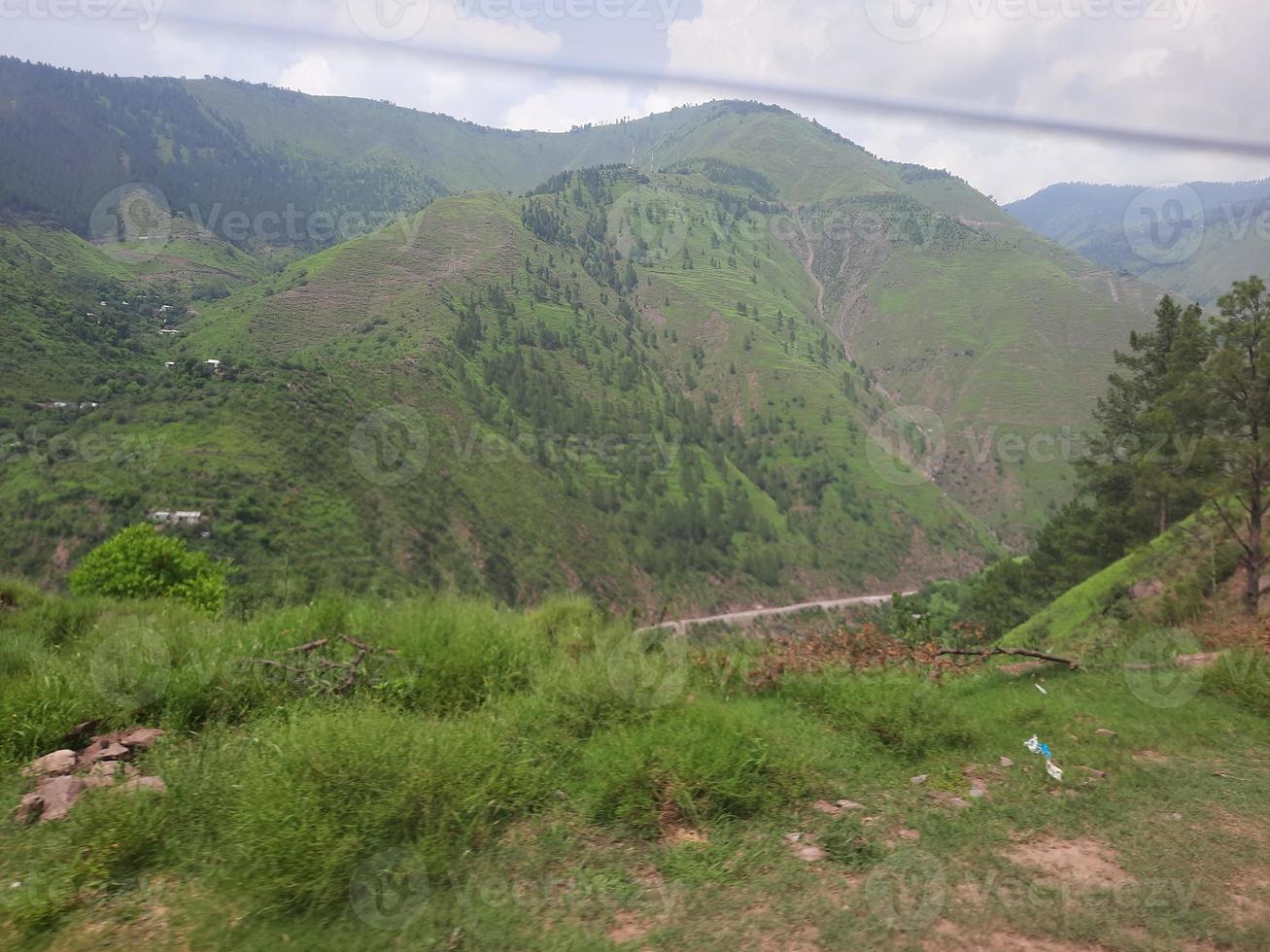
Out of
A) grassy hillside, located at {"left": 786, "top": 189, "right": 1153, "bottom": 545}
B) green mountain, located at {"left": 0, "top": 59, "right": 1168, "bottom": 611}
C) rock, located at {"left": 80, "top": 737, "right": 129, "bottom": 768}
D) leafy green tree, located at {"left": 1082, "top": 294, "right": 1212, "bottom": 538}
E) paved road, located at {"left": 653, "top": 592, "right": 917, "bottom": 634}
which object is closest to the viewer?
rock, located at {"left": 80, "top": 737, "right": 129, "bottom": 768}

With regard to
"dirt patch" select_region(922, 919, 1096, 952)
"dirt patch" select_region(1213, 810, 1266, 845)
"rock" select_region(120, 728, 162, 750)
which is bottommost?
"rock" select_region(120, 728, 162, 750)

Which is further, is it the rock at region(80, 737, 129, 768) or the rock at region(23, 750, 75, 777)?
the rock at region(80, 737, 129, 768)

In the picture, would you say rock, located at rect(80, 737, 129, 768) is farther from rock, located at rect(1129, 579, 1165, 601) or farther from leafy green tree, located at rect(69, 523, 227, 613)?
rock, located at rect(1129, 579, 1165, 601)

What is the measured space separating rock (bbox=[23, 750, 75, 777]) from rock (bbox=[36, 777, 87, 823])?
0.99 feet

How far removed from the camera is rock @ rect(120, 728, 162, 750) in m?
4.91

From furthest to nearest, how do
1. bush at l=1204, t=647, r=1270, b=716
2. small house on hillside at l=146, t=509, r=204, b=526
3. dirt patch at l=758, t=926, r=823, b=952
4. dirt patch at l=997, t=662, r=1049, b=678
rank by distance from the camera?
small house on hillside at l=146, t=509, r=204, b=526 → dirt patch at l=997, t=662, r=1049, b=678 → bush at l=1204, t=647, r=1270, b=716 → dirt patch at l=758, t=926, r=823, b=952

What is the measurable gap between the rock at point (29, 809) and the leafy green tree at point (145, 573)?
45.2 feet

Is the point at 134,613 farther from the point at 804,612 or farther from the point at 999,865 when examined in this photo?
the point at 804,612

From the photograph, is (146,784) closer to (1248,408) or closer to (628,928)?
(628,928)

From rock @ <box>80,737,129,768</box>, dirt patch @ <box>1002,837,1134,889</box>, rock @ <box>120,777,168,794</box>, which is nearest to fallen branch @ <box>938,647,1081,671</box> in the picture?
dirt patch @ <box>1002,837,1134,889</box>

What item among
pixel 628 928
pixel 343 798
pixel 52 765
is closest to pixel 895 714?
pixel 628 928

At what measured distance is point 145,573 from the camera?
58.0 feet

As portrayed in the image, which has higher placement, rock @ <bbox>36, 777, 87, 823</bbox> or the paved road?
rock @ <bbox>36, 777, 87, 823</bbox>

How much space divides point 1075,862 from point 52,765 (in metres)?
6.41
